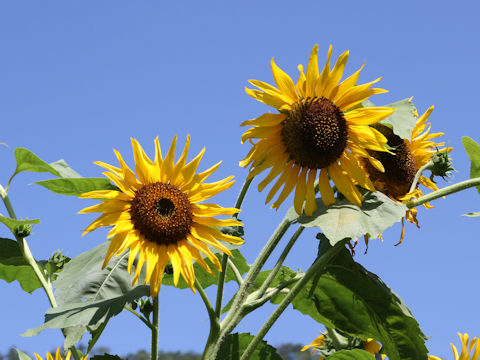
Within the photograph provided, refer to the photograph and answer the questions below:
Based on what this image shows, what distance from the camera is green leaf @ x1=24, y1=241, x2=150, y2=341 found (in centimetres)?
197

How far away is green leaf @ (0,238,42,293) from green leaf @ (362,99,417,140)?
133cm

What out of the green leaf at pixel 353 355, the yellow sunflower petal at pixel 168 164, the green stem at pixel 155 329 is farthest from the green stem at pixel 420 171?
the green stem at pixel 155 329

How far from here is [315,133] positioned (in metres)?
2.22

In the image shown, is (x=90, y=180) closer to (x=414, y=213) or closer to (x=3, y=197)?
(x=3, y=197)

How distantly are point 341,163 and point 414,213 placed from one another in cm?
43

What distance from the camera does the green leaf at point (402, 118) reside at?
219 centimetres

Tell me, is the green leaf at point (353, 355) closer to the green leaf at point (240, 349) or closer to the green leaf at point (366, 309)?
the green leaf at point (366, 309)

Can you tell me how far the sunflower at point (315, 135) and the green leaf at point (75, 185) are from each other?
1.52 feet

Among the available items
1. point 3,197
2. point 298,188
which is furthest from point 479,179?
point 3,197

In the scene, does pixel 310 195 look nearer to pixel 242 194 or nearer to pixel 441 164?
pixel 242 194

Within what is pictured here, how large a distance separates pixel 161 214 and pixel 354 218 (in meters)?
0.60

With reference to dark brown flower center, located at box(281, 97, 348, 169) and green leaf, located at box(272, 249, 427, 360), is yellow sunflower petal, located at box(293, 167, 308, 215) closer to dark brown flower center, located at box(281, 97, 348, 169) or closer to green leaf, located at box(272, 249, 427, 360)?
dark brown flower center, located at box(281, 97, 348, 169)

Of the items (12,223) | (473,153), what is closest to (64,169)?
(12,223)

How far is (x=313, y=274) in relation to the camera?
2.15 meters
